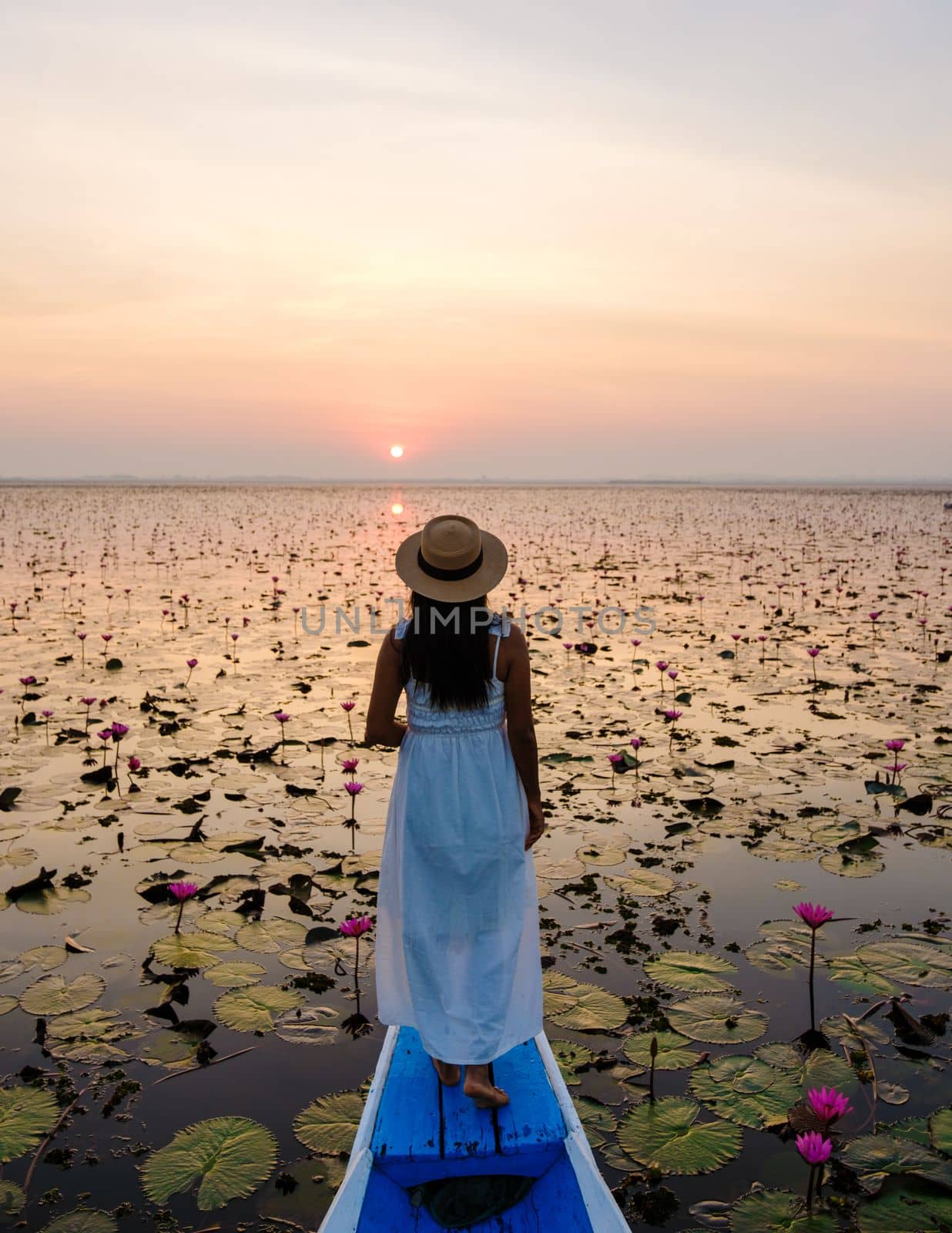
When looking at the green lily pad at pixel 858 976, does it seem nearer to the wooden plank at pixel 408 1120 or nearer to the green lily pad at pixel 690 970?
the green lily pad at pixel 690 970

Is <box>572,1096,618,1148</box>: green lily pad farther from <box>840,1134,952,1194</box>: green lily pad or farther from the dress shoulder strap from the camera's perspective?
the dress shoulder strap

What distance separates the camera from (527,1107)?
3.01 meters

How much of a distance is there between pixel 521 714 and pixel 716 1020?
196 centimetres

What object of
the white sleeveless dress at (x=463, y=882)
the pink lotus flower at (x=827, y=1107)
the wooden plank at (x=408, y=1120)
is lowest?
the wooden plank at (x=408, y=1120)

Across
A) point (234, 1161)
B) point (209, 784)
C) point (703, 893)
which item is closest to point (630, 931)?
point (703, 893)

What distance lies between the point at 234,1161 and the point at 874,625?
39.6 feet

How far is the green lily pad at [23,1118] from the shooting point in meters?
3.37

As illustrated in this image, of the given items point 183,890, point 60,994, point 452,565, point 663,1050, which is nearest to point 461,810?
point 452,565

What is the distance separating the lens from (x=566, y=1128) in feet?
9.41

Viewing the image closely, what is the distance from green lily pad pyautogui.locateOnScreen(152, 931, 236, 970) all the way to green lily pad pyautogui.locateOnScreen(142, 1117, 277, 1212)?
1182 millimetres

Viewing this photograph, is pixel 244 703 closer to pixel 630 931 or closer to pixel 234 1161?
pixel 630 931

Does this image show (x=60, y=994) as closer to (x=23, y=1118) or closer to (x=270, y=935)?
(x=23, y=1118)

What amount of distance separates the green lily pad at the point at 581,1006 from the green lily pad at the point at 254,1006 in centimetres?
119

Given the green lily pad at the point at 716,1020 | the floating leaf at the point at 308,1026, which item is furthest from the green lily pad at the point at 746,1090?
the floating leaf at the point at 308,1026
